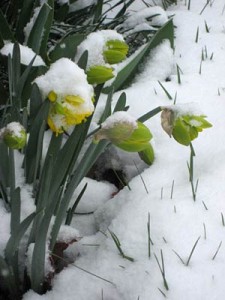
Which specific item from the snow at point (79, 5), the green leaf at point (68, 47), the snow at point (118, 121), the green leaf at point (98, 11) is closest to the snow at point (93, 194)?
the green leaf at point (68, 47)

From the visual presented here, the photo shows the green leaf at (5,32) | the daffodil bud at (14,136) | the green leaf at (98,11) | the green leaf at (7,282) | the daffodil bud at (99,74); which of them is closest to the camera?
the daffodil bud at (14,136)

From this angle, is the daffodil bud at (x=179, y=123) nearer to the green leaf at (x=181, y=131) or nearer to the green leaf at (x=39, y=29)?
the green leaf at (x=181, y=131)

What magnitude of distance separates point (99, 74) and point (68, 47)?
27 cm

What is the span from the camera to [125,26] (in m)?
1.96

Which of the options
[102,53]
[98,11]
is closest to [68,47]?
[102,53]

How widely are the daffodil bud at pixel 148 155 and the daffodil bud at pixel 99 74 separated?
0.73ft

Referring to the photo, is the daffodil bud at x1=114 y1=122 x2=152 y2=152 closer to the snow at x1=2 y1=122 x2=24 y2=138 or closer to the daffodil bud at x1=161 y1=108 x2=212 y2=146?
the daffodil bud at x1=161 y1=108 x2=212 y2=146

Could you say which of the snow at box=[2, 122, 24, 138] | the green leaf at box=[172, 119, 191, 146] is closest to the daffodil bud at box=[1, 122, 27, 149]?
the snow at box=[2, 122, 24, 138]

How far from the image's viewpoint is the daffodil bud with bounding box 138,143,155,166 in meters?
1.33

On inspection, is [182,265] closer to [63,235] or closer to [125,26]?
[63,235]

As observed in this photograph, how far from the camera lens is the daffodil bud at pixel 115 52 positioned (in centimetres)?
127

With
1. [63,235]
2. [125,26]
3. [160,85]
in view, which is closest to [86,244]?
[63,235]

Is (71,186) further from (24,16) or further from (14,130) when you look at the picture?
(24,16)

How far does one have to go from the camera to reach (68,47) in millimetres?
1427
